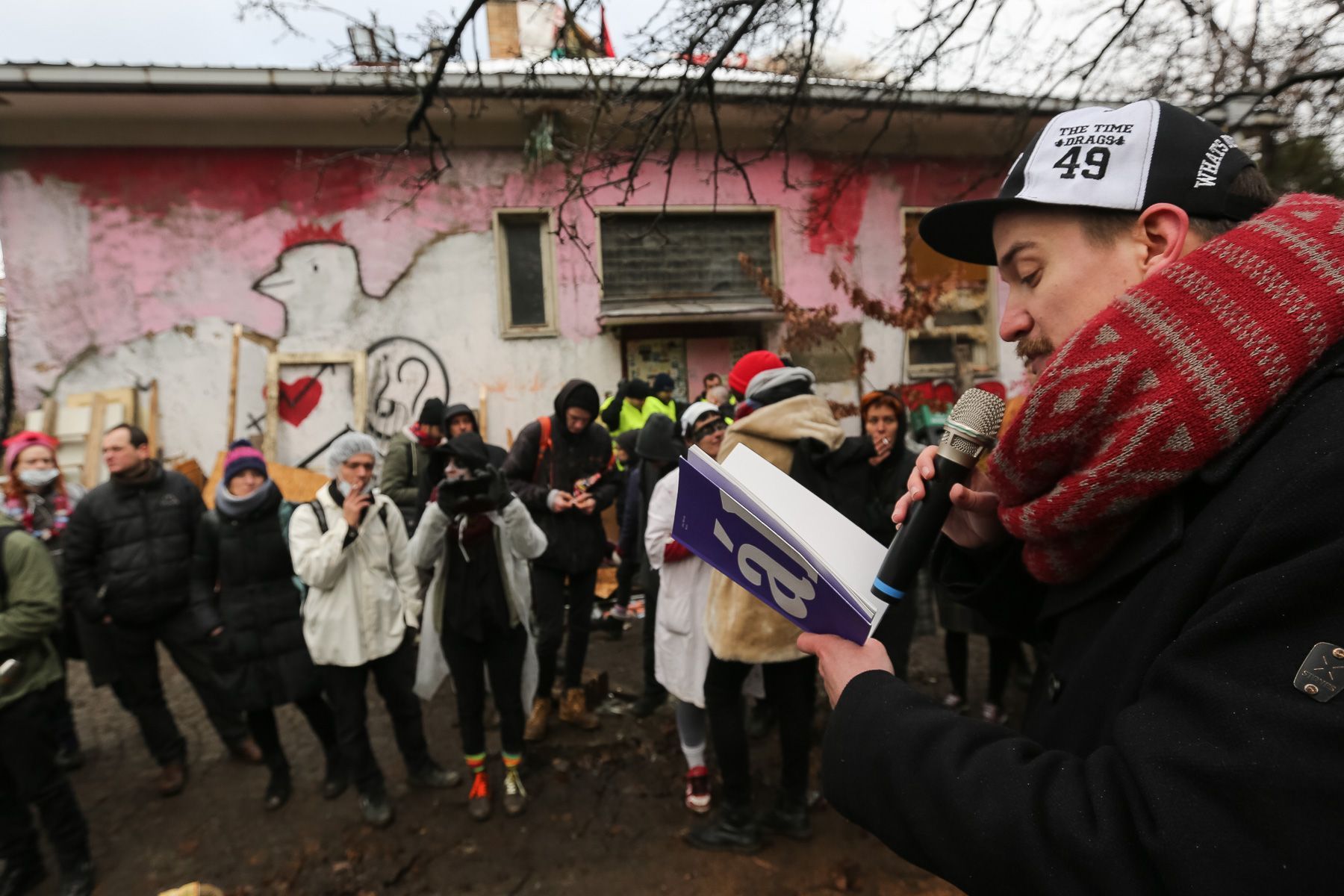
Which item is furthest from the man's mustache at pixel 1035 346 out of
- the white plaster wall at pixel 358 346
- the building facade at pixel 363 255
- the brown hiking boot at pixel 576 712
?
the white plaster wall at pixel 358 346

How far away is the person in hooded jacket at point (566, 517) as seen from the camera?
433cm

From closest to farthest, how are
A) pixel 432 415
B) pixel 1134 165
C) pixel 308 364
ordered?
pixel 1134 165 → pixel 432 415 → pixel 308 364

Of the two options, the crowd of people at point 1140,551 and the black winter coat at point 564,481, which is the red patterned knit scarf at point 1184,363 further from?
the black winter coat at point 564,481

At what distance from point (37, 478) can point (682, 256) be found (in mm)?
6786

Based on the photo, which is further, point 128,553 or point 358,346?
point 358,346

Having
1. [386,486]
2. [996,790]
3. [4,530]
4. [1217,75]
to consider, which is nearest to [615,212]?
[386,486]

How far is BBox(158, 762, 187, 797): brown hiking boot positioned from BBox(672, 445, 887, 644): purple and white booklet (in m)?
4.20

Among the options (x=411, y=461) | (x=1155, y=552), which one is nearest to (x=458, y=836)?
(x=411, y=461)

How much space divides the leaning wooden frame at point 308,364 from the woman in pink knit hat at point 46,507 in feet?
11.4

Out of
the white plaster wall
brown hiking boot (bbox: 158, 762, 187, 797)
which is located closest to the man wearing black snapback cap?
brown hiking boot (bbox: 158, 762, 187, 797)

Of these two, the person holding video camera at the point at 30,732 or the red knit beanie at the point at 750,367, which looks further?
the red knit beanie at the point at 750,367

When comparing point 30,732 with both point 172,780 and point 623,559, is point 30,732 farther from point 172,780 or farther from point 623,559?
point 623,559

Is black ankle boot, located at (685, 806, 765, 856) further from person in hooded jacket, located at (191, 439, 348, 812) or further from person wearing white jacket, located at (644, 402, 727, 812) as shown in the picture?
person in hooded jacket, located at (191, 439, 348, 812)

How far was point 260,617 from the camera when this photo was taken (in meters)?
3.58
